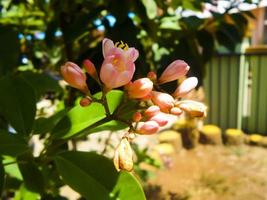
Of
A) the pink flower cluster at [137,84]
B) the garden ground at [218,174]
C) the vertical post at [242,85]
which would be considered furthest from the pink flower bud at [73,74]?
the vertical post at [242,85]

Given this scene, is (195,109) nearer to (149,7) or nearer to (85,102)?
(85,102)

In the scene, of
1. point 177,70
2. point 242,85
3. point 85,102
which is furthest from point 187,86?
point 242,85

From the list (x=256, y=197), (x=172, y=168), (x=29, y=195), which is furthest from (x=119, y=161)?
(x=172, y=168)

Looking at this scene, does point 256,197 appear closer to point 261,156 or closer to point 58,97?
point 58,97

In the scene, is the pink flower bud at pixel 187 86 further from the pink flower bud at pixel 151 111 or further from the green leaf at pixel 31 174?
the green leaf at pixel 31 174

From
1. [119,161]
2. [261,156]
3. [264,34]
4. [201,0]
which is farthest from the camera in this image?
[264,34]

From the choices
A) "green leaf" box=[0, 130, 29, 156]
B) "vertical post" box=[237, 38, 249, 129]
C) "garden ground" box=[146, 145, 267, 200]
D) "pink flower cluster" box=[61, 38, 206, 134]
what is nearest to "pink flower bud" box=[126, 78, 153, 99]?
"pink flower cluster" box=[61, 38, 206, 134]
